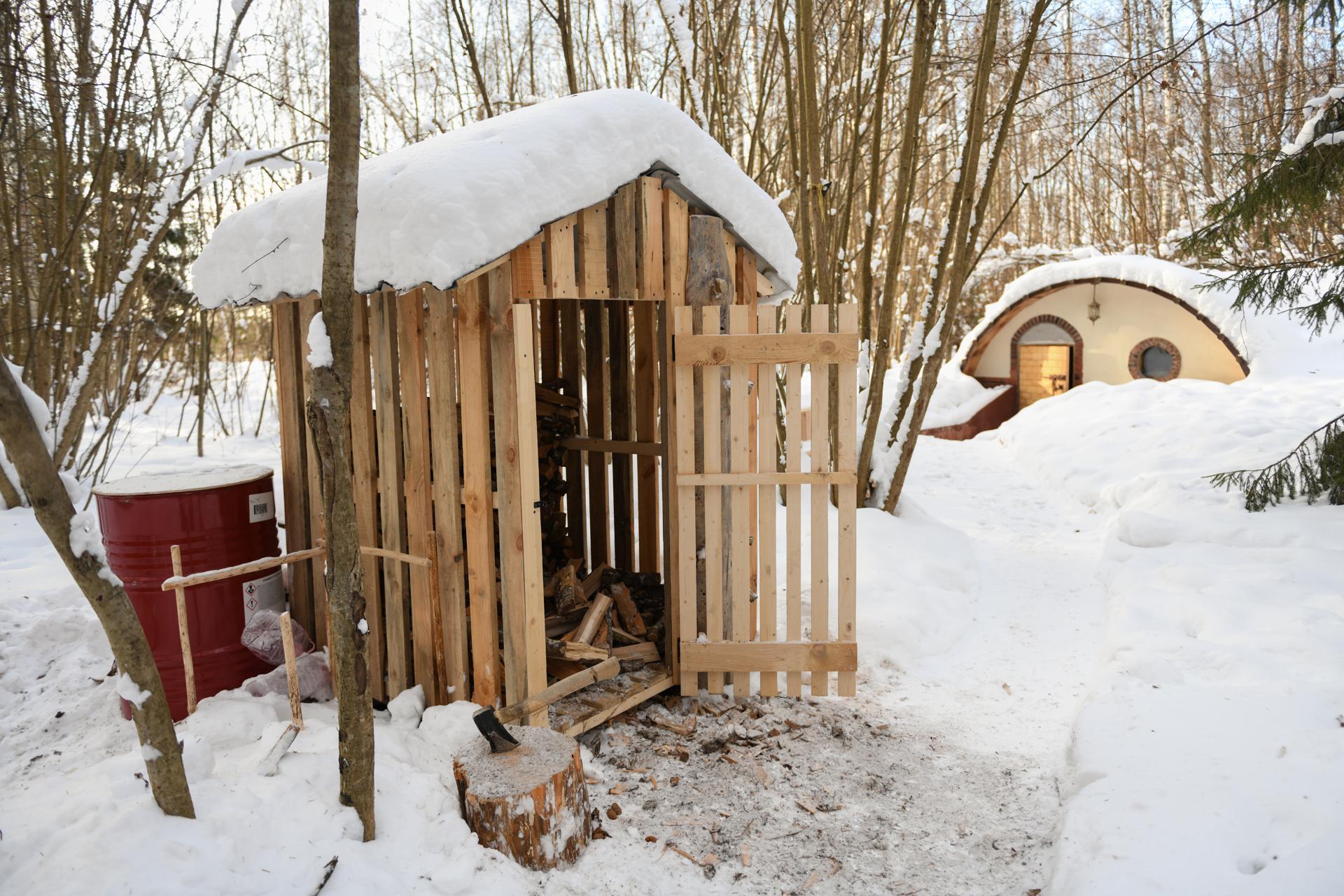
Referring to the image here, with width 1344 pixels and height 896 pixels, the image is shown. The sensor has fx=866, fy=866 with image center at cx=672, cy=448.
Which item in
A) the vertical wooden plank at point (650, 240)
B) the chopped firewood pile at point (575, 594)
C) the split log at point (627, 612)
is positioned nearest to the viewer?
the vertical wooden plank at point (650, 240)

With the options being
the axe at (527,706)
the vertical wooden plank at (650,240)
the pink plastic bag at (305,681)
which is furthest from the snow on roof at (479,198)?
the pink plastic bag at (305,681)

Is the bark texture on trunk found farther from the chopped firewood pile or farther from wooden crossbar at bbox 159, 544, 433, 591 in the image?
the chopped firewood pile

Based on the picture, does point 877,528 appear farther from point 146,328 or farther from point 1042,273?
point 1042,273

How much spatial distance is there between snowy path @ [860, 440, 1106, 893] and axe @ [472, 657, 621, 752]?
1604 mm

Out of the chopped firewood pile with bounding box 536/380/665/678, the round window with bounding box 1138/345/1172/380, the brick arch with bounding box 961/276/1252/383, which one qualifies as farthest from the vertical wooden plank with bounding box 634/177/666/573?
the round window with bounding box 1138/345/1172/380

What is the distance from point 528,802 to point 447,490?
4.56 ft

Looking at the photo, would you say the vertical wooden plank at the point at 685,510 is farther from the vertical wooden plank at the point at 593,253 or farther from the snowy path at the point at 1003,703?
the snowy path at the point at 1003,703

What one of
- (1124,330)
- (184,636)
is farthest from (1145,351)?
(184,636)

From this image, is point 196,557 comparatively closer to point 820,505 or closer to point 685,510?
point 685,510

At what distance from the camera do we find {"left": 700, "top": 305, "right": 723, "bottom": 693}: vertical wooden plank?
451 cm

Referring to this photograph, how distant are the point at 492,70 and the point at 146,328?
6.76 metres

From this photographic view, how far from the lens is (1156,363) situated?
15.1m

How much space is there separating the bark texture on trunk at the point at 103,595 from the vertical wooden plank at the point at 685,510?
A: 253 centimetres

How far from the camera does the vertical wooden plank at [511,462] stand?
12.2 feet
